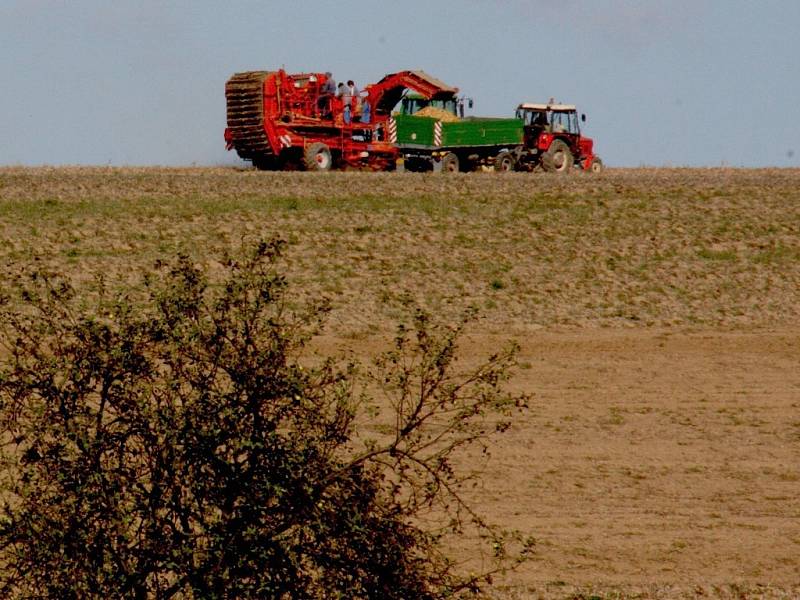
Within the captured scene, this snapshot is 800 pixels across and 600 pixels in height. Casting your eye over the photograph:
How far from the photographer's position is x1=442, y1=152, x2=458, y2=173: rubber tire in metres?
44.2

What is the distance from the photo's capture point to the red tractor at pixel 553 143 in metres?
46.5

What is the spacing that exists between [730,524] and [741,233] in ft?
53.2

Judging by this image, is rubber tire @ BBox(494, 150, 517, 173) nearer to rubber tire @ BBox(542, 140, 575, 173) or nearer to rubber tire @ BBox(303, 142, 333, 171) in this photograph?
rubber tire @ BBox(542, 140, 575, 173)

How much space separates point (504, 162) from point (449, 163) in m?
2.15

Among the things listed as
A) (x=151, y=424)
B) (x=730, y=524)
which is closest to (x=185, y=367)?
(x=151, y=424)

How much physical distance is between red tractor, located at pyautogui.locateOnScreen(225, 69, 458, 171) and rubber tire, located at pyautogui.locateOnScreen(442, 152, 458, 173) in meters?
1.56

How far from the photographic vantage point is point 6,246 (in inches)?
1067

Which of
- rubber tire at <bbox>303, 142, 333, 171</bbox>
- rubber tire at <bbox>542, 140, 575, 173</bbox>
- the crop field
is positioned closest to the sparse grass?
the crop field

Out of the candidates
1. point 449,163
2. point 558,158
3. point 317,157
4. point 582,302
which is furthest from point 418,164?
point 582,302

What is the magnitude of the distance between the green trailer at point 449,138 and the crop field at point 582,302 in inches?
236

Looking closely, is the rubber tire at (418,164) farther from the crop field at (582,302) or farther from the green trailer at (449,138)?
the crop field at (582,302)

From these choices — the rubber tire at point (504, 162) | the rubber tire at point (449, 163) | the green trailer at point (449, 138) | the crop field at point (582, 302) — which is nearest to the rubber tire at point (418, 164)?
the green trailer at point (449, 138)

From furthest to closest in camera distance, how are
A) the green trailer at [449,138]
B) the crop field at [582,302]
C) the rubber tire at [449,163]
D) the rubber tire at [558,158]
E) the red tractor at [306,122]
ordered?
the rubber tire at [558,158] < the green trailer at [449,138] < the rubber tire at [449,163] < the red tractor at [306,122] < the crop field at [582,302]

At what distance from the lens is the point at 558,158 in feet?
153
